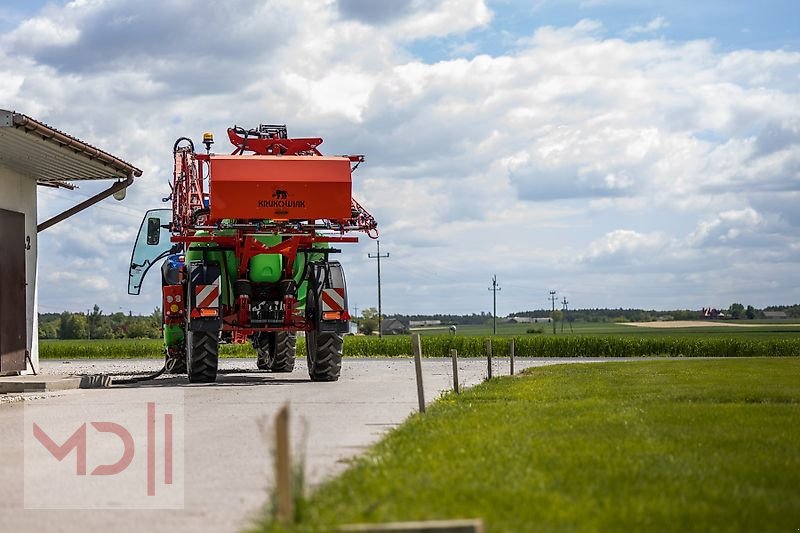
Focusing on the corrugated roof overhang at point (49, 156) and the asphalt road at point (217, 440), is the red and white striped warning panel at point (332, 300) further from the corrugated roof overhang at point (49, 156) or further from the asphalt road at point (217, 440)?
the corrugated roof overhang at point (49, 156)

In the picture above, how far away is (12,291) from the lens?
2402 centimetres

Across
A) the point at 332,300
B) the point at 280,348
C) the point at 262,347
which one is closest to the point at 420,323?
the point at 262,347

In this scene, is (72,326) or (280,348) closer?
(280,348)

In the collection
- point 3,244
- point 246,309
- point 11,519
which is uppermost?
point 3,244

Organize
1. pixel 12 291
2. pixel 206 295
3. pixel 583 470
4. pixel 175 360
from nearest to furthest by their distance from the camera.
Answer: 1. pixel 583 470
2. pixel 206 295
3. pixel 12 291
4. pixel 175 360

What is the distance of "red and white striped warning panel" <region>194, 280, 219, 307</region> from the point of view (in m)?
22.2

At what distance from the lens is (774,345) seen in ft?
194

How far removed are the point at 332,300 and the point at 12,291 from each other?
6866 mm

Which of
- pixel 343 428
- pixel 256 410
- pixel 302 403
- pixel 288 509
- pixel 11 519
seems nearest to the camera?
pixel 288 509

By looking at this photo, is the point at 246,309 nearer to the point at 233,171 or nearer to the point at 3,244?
the point at 233,171

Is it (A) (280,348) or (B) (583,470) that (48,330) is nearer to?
(A) (280,348)

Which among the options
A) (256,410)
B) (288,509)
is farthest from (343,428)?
(288,509)

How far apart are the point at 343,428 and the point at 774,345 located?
50030 mm

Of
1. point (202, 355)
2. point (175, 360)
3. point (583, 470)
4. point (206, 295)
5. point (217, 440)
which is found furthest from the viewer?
point (175, 360)
